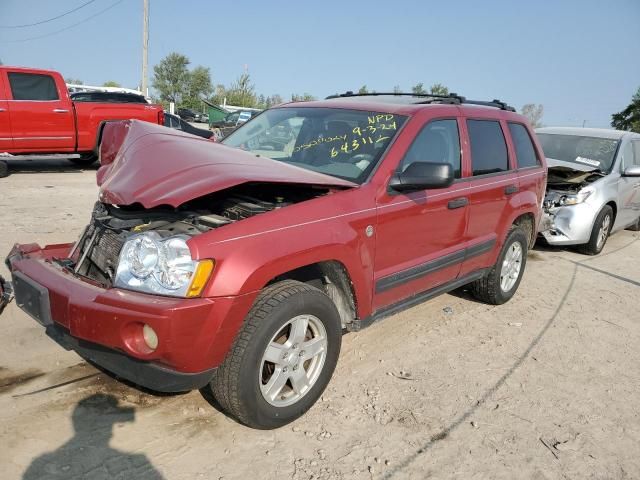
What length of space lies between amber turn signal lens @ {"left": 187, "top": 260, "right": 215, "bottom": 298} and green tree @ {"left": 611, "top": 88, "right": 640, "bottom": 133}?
2924cm

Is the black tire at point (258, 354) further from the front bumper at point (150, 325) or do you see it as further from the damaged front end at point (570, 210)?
the damaged front end at point (570, 210)

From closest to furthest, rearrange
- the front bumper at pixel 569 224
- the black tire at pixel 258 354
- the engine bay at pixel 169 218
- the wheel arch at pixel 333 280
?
1. the black tire at pixel 258 354
2. the engine bay at pixel 169 218
3. the wheel arch at pixel 333 280
4. the front bumper at pixel 569 224

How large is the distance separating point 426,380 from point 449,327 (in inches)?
38.9

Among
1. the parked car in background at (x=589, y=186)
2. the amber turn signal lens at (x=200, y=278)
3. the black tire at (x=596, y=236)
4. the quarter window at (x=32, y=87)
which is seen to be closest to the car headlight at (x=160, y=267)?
the amber turn signal lens at (x=200, y=278)

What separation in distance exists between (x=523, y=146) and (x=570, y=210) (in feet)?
7.64

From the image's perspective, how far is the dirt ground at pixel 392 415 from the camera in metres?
2.47

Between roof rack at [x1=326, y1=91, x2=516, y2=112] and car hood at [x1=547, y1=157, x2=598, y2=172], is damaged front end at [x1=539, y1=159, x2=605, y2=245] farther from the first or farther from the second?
roof rack at [x1=326, y1=91, x2=516, y2=112]

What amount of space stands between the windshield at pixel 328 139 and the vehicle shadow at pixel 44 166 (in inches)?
328

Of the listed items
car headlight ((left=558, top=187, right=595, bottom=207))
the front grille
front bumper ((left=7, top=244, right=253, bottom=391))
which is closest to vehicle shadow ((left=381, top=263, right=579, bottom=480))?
front bumper ((left=7, top=244, right=253, bottom=391))

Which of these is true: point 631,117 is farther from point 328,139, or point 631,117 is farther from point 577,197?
point 328,139

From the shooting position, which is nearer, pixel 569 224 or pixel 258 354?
pixel 258 354

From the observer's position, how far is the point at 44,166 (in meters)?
11.7

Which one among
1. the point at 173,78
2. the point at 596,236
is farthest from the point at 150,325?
the point at 173,78

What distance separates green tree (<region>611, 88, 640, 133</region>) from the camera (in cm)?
2638
